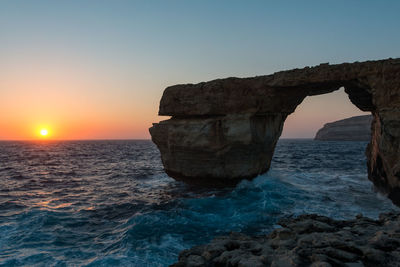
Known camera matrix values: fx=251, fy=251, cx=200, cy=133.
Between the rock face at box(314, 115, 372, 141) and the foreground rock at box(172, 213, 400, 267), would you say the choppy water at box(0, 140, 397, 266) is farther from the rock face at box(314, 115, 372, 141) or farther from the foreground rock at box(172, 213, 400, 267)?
the rock face at box(314, 115, 372, 141)

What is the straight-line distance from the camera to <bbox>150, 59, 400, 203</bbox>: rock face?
13203 mm

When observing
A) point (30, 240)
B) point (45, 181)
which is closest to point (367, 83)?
point (30, 240)

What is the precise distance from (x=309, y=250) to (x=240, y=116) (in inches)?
408

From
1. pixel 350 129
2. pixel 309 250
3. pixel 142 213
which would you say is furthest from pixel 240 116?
pixel 350 129

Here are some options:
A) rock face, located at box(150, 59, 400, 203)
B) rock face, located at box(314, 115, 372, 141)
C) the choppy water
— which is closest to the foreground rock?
the choppy water

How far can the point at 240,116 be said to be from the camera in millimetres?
15352

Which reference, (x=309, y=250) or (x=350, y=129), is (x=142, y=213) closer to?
(x=309, y=250)

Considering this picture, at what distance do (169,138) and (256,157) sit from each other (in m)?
6.04

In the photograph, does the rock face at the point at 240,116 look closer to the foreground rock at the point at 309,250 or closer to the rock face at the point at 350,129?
the foreground rock at the point at 309,250

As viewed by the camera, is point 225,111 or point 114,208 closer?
point 114,208

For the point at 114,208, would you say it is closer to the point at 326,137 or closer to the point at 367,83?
the point at 367,83

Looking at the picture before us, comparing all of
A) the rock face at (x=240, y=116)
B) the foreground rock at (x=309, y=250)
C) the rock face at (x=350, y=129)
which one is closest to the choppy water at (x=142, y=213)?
the rock face at (x=240, y=116)

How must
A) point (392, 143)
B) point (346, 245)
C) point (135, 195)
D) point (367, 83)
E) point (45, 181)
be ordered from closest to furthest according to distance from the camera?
point (346, 245) < point (392, 143) < point (367, 83) < point (135, 195) < point (45, 181)

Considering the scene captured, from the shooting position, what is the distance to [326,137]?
148250 millimetres
